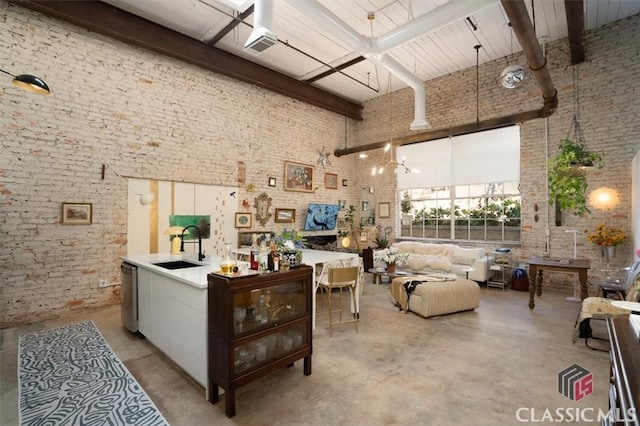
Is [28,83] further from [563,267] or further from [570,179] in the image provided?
[570,179]

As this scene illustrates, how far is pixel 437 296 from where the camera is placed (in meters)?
4.86

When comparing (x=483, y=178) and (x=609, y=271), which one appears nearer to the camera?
(x=609, y=271)

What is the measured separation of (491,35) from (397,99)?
3.24m

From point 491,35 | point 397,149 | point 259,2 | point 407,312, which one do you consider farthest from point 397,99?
point 407,312

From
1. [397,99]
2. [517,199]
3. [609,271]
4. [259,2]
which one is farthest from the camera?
[397,99]

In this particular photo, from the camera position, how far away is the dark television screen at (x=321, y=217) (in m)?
9.00

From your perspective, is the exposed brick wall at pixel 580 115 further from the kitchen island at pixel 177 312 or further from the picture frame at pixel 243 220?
the kitchen island at pixel 177 312

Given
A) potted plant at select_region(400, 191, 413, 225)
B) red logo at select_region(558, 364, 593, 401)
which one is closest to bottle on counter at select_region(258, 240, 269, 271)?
red logo at select_region(558, 364, 593, 401)

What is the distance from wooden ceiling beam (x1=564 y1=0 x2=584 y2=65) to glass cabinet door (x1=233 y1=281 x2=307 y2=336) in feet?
18.9

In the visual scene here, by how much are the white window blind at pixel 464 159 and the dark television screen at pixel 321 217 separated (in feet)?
7.32

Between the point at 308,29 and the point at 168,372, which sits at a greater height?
the point at 308,29

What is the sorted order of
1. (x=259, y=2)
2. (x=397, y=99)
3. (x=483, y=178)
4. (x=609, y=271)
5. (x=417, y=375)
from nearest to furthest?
(x=417, y=375) < (x=259, y=2) < (x=609, y=271) < (x=483, y=178) < (x=397, y=99)

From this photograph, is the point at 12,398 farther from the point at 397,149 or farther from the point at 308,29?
the point at 397,149

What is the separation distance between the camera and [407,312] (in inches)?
201
